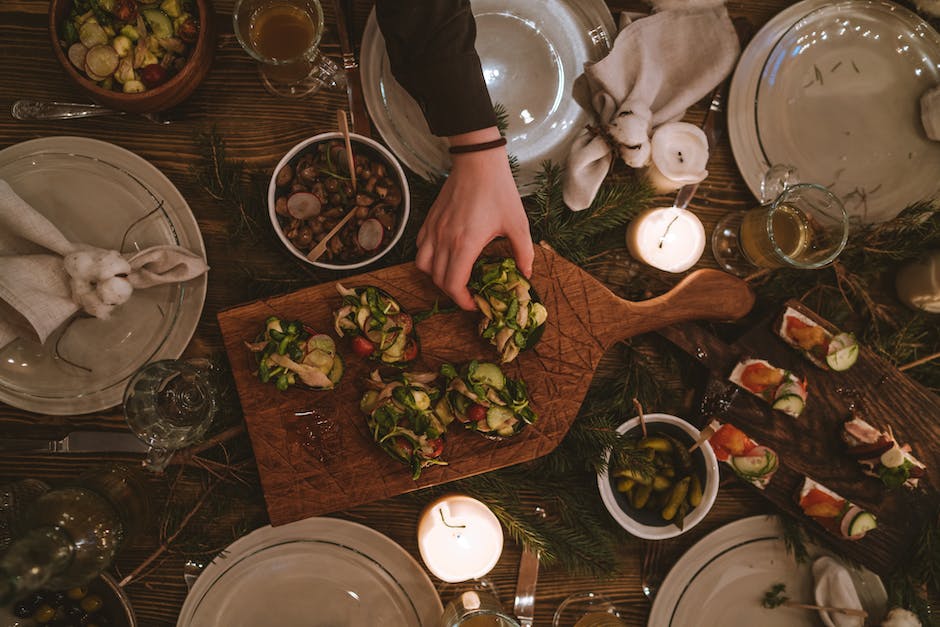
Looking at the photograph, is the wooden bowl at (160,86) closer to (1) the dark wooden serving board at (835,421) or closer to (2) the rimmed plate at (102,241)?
(2) the rimmed plate at (102,241)

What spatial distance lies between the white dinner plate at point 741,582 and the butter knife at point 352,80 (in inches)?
54.3

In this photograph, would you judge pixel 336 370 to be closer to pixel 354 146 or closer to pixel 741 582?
pixel 354 146

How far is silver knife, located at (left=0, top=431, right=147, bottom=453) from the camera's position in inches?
55.7

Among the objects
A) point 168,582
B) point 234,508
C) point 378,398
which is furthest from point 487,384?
point 168,582

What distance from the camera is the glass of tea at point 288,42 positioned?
4.70 feet

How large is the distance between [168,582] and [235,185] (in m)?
1.00

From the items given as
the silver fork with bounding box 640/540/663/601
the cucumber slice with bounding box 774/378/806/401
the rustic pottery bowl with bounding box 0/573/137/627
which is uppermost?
the cucumber slice with bounding box 774/378/806/401

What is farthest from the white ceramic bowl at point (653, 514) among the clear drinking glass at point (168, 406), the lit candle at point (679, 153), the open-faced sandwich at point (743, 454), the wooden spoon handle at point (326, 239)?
the clear drinking glass at point (168, 406)

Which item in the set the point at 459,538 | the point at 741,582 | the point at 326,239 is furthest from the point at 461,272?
the point at 741,582

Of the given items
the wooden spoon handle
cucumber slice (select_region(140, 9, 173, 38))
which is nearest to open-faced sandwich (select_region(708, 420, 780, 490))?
the wooden spoon handle

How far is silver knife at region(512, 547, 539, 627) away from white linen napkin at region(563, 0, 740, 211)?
92 centimetres

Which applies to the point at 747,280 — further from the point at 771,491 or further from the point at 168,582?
the point at 168,582

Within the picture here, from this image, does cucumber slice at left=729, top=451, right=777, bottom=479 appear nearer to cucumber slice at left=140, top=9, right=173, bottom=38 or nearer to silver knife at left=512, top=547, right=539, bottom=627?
silver knife at left=512, top=547, right=539, bottom=627

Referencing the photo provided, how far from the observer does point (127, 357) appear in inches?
55.6
